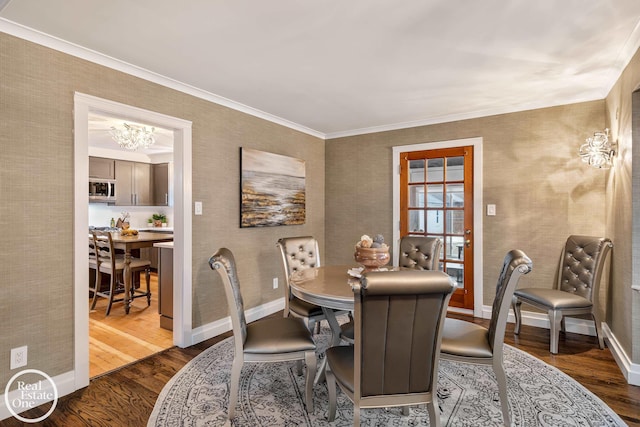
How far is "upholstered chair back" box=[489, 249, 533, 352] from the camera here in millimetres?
1895

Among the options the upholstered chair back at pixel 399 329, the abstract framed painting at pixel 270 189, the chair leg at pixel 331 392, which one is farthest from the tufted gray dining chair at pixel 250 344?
the abstract framed painting at pixel 270 189

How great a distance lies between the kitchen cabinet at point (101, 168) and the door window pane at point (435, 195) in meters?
5.65

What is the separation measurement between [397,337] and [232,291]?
986 mm

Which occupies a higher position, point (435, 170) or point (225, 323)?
point (435, 170)

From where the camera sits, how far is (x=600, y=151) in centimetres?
306

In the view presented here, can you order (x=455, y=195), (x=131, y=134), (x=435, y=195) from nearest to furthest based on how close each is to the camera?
(x=455, y=195), (x=435, y=195), (x=131, y=134)

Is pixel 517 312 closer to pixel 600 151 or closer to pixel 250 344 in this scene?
pixel 600 151

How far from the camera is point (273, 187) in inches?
161

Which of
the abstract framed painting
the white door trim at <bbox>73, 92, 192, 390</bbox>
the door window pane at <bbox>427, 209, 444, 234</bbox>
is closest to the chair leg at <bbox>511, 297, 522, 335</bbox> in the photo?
the door window pane at <bbox>427, 209, 444, 234</bbox>

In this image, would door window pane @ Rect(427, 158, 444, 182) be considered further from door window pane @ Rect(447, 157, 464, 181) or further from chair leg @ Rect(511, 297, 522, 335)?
chair leg @ Rect(511, 297, 522, 335)

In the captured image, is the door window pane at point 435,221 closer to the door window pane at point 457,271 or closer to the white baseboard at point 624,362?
the door window pane at point 457,271

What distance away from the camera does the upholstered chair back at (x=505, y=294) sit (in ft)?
6.22

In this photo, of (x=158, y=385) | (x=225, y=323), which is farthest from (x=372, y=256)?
(x=225, y=323)

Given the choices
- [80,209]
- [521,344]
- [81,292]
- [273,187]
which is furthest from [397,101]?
[81,292]
